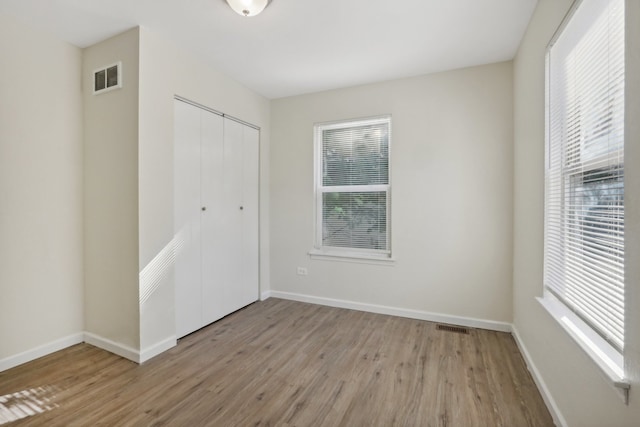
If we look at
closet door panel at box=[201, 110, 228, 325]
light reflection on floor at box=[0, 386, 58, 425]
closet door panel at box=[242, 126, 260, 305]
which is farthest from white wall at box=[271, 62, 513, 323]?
light reflection on floor at box=[0, 386, 58, 425]

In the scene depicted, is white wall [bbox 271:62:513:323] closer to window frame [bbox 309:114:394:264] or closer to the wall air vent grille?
window frame [bbox 309:114:394:264]

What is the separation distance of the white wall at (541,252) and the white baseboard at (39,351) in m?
3.55

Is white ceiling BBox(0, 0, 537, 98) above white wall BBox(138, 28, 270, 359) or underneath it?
above

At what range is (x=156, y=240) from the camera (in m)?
2.43

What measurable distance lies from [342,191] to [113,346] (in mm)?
2657

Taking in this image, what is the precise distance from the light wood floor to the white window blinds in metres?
0.86

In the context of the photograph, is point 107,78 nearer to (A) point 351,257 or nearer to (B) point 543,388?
(A) point 351,257

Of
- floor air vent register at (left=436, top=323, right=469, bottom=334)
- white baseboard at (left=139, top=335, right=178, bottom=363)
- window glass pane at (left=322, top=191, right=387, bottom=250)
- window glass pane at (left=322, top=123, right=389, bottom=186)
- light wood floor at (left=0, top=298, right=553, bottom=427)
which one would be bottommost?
light wood floor at (left=0, top=298, right=553, bottom=427)

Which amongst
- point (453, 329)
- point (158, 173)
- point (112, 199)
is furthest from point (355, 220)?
point (112, 199)

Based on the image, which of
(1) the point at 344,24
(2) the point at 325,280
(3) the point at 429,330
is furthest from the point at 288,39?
(3) the point at 429,330

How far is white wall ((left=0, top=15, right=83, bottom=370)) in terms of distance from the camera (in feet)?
7.16

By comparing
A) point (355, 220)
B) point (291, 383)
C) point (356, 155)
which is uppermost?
point (356, 155)

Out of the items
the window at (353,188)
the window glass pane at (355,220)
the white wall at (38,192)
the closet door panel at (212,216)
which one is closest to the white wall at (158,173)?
the closet door panel at (212,216)

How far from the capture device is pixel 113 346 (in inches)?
96.0
